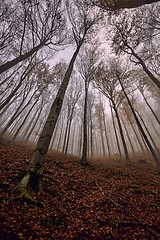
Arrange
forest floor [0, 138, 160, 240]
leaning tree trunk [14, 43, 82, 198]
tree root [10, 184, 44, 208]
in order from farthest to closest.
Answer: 1. leaning tree trunk [14, 43, 82, 198]
2. tree root [10, 184, 44, 208]
3. forest floor [0, 138, 160, 240]

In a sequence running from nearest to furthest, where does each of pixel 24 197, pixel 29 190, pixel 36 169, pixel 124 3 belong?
1. pixel 24 197
2. pixel 29 190
3. pixel 36 169
4. pixel 124 3

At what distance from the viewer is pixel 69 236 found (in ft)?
7.44

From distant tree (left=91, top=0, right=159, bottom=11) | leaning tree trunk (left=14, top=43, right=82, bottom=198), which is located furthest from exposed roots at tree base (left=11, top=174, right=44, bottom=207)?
distant tree (left=91, top=0, right=159, bottom=11)

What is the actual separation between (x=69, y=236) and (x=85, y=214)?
96 centimetres

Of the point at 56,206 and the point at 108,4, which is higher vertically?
the point at 108,4

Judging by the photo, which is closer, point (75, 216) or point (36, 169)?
point (75, 216)

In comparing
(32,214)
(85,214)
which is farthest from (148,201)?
(32,214)

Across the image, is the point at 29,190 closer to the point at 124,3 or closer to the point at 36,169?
the point at 36,169

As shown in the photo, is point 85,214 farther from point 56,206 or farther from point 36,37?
point 36,37

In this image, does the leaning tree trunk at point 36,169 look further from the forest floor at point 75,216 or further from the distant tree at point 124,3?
the distant tree at point 124,3

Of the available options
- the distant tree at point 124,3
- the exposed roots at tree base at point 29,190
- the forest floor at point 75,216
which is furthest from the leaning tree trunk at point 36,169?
the distant tree at point 124,3

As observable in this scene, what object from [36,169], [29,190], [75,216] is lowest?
[75,216]

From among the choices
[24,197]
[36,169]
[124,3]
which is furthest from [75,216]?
[124,3]

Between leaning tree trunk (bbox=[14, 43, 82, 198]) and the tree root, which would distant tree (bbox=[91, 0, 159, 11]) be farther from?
the tree root
